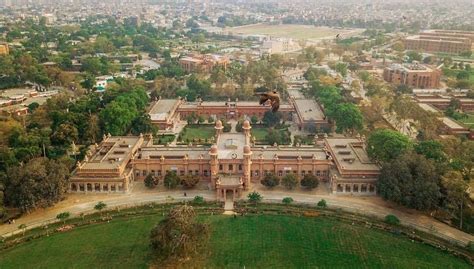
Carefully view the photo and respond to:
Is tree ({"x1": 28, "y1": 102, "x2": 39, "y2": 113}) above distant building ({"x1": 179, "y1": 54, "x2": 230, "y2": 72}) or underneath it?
underneath

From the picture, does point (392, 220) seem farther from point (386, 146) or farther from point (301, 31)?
point (301, 31)

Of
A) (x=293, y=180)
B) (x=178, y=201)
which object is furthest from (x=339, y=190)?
(x=178, y=201)

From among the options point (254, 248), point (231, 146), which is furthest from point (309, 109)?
point (254, 248)

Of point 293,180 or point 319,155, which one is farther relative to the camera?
point 319,155

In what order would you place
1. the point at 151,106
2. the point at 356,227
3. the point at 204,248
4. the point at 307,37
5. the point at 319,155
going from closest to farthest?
1. the point at 204,248
2. the point at 356,227
3. the point at 319,155
4. the point at 151,106
5. the point at 307,37

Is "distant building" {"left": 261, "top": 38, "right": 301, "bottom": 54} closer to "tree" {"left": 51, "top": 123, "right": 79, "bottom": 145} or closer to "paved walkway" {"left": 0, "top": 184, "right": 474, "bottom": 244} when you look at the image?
"tree" {"left": 51, "top": 123, "right": 79, "bottom": 145}

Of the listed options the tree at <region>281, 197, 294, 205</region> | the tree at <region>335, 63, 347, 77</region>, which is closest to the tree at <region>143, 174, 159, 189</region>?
the tree at <region>281, 197, 294, 205</region>

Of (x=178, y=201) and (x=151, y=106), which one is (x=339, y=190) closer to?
(x=178, y=201)

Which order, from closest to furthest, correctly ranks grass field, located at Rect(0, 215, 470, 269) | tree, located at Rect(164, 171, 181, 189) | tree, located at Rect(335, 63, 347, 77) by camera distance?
grass field, located at Rect(0, 215, 470, 269) < tree, located at Rect(164, 171, 181, 189) < tree, located at Rect(335, 63, 347, 77)

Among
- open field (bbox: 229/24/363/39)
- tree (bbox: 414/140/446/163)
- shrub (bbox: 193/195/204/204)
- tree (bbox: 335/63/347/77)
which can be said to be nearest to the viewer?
shrub (bbox: 193/195/204/204)
